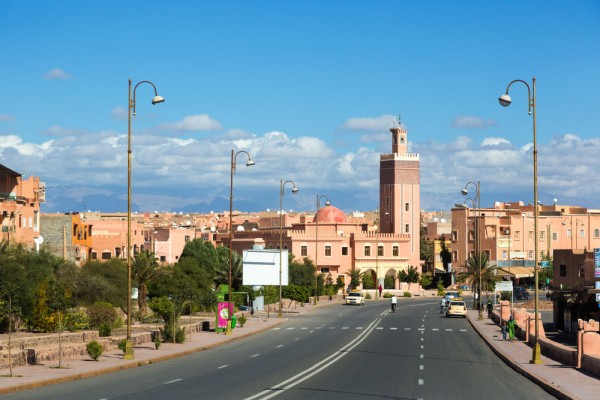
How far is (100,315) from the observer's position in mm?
50438

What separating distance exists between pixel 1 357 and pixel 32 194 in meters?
53.6

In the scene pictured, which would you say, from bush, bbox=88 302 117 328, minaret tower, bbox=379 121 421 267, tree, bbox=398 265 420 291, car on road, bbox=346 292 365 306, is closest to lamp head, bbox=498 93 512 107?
bush, bbox=88 302 117 328

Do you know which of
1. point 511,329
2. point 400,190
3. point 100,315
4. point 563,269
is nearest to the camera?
point 511,329

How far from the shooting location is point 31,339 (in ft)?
121

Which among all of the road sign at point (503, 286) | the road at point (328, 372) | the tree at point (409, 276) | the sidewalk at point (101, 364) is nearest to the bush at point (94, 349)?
the sidewalk at point (101, 364)

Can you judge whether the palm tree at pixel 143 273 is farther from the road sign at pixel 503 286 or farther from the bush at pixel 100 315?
the road sign at pixel 503 286

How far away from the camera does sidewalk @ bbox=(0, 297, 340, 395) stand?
90.5 ft

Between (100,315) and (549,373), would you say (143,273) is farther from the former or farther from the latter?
(549,373)

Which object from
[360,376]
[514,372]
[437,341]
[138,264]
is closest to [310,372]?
[360,376]

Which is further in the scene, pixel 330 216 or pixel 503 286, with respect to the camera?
pixel 330 216

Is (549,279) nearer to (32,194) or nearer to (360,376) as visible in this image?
(32,194)

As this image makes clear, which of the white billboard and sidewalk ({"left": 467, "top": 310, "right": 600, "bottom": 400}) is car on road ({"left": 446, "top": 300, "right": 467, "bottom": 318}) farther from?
sidewalk ({"left": 467, "top": 310, "right": 600, "bottom": 400})

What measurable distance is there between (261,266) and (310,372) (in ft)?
Answer: 159

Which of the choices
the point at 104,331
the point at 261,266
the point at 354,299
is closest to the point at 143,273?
the point at 261,266
